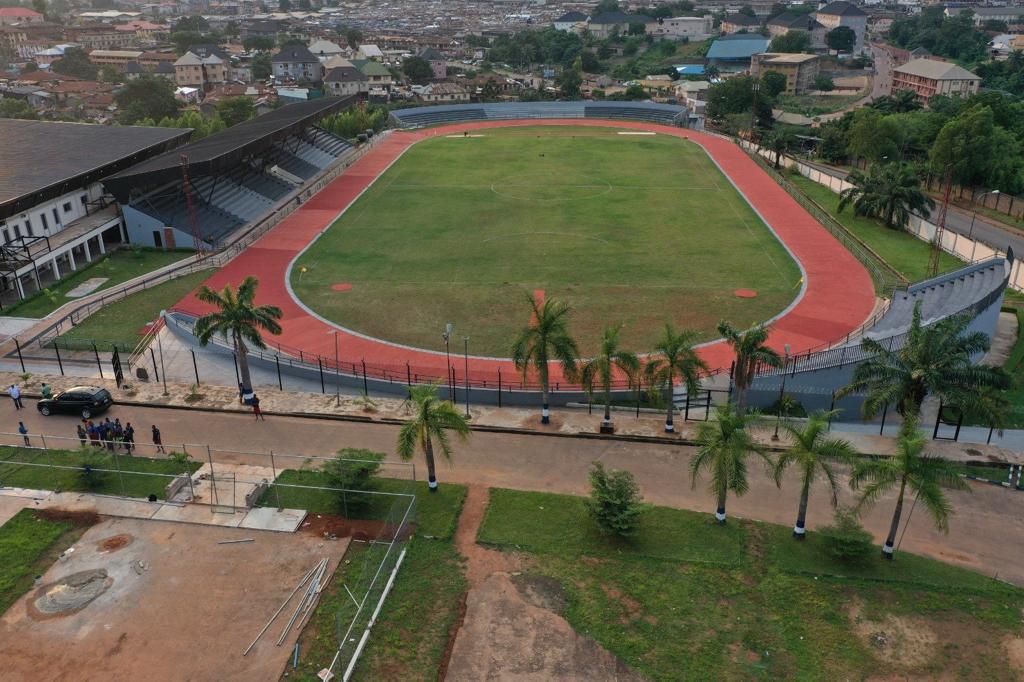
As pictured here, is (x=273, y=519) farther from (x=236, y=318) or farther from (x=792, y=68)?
(x=792, y=68)

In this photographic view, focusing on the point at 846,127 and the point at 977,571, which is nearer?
the point at 977,571

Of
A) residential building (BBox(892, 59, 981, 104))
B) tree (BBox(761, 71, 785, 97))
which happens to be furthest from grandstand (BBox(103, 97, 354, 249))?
residential building (BBox(892, 59, 981, 104))

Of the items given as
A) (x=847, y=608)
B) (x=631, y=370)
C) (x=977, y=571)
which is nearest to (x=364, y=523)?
(x=631, y=370)

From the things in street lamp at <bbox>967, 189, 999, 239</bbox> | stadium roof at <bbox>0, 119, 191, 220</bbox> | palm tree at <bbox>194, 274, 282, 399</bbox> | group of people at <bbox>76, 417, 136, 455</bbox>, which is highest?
stadium roof at <bbox>0, 119, 191, 220</bbox>

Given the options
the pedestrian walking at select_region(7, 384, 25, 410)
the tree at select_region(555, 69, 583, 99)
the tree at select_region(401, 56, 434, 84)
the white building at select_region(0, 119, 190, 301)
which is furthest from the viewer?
the tree at select_region(401, 56, 434, 84)

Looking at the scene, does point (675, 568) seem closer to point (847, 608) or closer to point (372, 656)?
point (847, 608)

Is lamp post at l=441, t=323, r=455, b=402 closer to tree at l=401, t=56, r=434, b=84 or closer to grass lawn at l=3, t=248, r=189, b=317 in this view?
grass lawn at l=3, t=248, r=189, b=317
